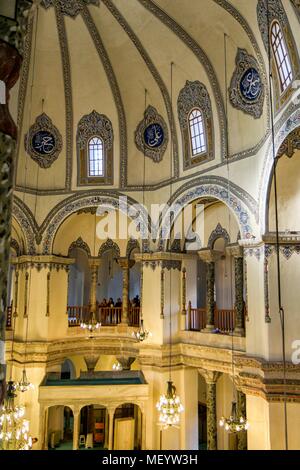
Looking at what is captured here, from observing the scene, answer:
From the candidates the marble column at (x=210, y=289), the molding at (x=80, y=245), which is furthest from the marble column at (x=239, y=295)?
the molding at (x=80, y=245)

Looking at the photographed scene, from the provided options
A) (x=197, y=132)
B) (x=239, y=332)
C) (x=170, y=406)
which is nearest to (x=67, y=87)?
(x=197, y=132)

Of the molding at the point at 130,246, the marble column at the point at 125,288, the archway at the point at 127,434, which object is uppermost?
the molding at the point at 130,246

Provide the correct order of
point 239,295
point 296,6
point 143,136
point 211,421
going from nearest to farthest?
point 296,6 < point 239,295 < point 211,421 < point 143,136

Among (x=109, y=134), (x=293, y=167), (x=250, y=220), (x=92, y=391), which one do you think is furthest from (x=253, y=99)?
(x=92, y=391)

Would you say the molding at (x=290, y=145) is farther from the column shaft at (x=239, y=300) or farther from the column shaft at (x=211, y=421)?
the column shaft at (x=211, y=421)

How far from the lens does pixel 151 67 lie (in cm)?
1268

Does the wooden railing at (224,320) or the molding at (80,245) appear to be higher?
the molding at (80,245)

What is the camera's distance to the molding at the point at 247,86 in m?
10.2

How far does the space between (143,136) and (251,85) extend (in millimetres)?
4512

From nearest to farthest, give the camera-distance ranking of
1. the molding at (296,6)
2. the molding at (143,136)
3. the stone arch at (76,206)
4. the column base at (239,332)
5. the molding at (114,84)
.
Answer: the molding at (296,6), the column base at (239,332), the molding at (114,84), the molding at (143,136), the stone arch at (76,206)

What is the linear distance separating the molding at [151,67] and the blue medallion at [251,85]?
2.86 m

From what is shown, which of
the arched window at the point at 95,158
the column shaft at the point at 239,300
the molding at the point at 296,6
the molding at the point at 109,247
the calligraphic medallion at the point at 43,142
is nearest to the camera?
the molding at the point at 296,6

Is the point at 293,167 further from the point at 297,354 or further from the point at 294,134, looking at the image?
the point at 297,354

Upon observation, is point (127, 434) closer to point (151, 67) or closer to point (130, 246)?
point (130, 246)
